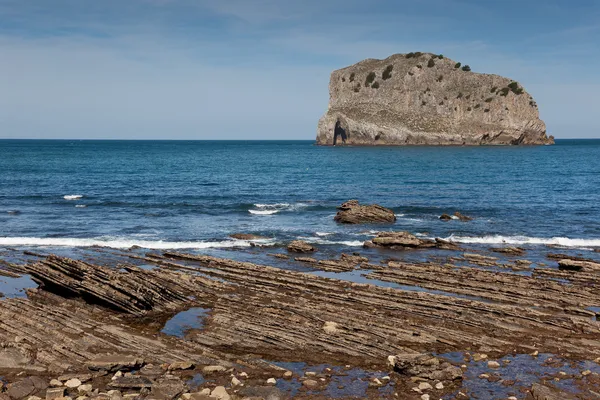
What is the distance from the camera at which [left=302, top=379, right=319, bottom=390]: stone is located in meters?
14.8

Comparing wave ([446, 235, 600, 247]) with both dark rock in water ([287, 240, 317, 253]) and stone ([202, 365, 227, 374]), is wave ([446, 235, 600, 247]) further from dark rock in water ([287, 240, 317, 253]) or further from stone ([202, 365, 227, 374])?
stone ([202, 365, 227, 374])

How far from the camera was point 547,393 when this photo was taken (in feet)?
46.6

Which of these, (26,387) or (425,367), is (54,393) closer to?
(26,387)

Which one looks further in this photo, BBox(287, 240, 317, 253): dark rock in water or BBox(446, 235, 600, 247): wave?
BBox(446, 235, 600, 247): wave

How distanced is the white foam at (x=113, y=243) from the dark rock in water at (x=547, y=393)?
80.2 feet

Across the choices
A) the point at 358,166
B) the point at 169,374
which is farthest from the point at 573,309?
the point at 358,166

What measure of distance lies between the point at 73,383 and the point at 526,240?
33.4m

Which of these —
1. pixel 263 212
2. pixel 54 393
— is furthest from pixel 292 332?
pixel 263 212

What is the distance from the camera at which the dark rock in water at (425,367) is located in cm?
1536

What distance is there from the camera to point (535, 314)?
20938mm

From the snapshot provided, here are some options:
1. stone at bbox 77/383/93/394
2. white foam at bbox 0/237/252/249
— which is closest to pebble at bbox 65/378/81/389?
stone at bbox 77/383/93/394

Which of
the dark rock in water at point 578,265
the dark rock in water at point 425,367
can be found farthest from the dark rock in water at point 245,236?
the dark rock in water at point 425,367

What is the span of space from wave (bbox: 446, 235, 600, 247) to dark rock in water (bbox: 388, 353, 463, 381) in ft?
76.3

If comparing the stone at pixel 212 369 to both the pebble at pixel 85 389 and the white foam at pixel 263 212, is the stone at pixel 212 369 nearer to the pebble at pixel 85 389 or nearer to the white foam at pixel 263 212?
the pebble at pixel 85 389
